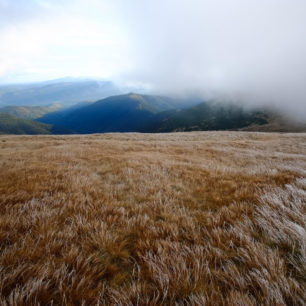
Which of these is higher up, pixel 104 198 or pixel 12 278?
pixel 12 278

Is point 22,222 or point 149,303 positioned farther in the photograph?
point 22,222

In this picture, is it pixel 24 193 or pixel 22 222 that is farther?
pixel 24 193

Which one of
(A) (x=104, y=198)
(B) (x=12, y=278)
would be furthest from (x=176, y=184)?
(B) (x=12, y=278)

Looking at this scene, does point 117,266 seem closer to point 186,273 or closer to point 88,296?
point 88,296

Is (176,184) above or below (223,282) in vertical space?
below

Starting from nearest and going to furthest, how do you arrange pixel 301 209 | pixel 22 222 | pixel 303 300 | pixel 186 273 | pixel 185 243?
pixel 303 300, pixel 186 273, pixel 185 243, pixel 22 222, pixel 301 209

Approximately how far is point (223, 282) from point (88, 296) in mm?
1242

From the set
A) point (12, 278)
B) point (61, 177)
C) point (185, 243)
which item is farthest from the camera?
point (61, 177)

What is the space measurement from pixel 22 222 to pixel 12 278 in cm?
120

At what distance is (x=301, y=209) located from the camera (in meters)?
2.82

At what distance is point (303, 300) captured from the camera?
1329mm

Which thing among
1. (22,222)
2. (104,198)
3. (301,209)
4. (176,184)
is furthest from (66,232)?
(301,209)

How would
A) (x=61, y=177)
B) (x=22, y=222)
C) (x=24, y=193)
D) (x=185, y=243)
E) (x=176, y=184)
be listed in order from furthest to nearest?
(x=61, y=177)
(x=176, y=184)
(x=24, y=193)
(x=22, y=222)
(x=185, y=243)

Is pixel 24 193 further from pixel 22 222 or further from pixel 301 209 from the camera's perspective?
pixel 301 209
